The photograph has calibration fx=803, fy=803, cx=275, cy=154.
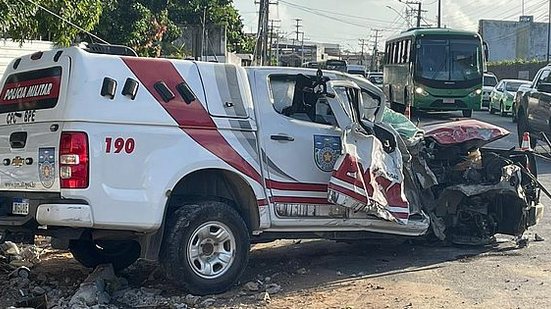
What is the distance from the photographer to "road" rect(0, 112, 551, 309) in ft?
22.5

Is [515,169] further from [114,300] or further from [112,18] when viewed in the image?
[112,18]

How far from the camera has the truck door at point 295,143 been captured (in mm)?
7535

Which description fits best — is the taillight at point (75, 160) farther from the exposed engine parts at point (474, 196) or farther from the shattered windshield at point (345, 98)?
the exposed engine parts at point (474, 196)

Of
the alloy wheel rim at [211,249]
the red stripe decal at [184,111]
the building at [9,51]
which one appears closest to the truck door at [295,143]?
the red stripe decal at [184,111]

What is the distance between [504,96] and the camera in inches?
1252

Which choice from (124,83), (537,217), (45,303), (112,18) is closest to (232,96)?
(124,83)

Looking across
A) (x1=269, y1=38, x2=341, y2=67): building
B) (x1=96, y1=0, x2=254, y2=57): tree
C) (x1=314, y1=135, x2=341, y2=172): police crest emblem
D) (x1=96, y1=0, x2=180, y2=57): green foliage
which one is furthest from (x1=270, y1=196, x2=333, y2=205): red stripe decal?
(x1=269, y1=38, x2=341, y2=67): building

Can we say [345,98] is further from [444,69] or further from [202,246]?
[444,69]

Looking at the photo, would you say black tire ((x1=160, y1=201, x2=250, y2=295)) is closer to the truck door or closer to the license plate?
the truck door

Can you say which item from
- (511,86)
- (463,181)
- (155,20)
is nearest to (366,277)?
(463,181)

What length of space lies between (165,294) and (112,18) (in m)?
20.0

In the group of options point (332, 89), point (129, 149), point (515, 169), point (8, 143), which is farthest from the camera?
point (515, 169)

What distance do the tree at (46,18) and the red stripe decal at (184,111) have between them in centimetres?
265

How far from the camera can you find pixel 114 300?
6.94 metres
